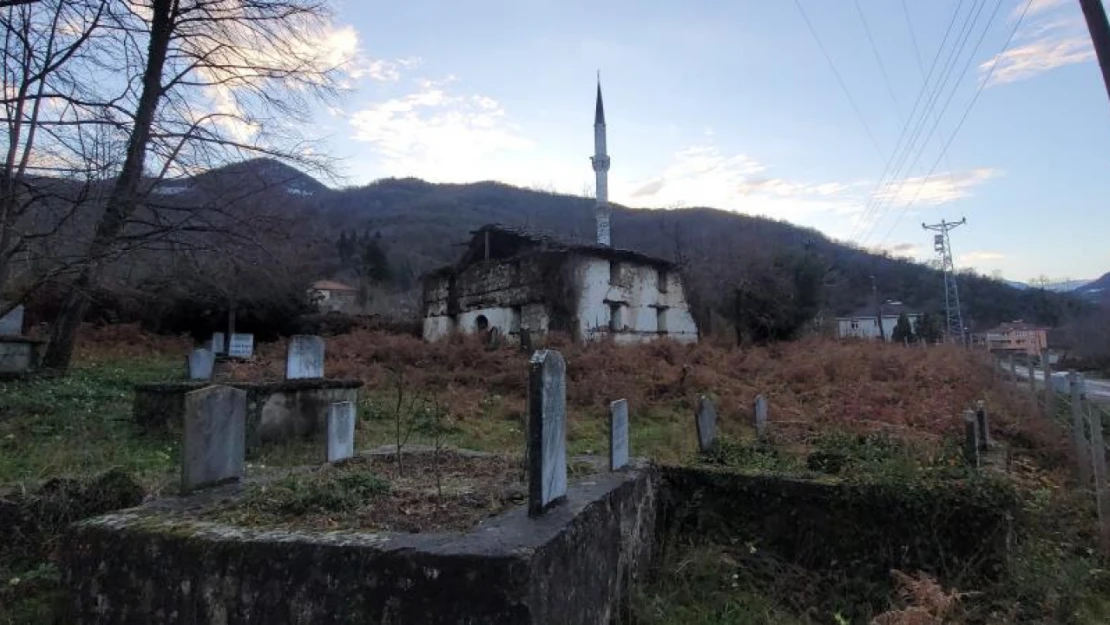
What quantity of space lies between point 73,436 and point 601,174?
33497 millimetres

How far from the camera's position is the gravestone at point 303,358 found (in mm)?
9555

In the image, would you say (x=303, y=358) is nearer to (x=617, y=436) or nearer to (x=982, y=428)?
(x=617, y=436)

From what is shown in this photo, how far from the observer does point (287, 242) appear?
12453mm

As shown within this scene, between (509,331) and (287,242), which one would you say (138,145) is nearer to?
(287,242)

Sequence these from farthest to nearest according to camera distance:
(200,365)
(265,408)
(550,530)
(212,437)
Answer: (200,365) < (265,408) < (212,437) < (550,530)

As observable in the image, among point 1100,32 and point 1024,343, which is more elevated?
point 1100,32

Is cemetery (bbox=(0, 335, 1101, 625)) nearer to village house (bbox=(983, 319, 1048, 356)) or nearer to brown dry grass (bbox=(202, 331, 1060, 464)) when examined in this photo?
brown dry grass (bbox=(202, 331, 1060, 464))

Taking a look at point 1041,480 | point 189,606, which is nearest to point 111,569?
point 189,606

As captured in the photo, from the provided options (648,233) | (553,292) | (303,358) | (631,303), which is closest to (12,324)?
(303,358)

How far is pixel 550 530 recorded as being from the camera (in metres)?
3.21

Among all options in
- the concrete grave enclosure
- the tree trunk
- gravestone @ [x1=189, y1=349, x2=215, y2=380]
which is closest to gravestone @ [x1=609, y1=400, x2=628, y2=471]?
the concrete grave enclosure

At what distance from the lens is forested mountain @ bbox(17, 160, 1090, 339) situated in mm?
11555

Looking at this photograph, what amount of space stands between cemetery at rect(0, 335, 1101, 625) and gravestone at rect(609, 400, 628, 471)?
22 millimetres

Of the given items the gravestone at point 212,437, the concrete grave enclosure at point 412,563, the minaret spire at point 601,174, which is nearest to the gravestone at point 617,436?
the concrete grave enclosure at point 412,563
